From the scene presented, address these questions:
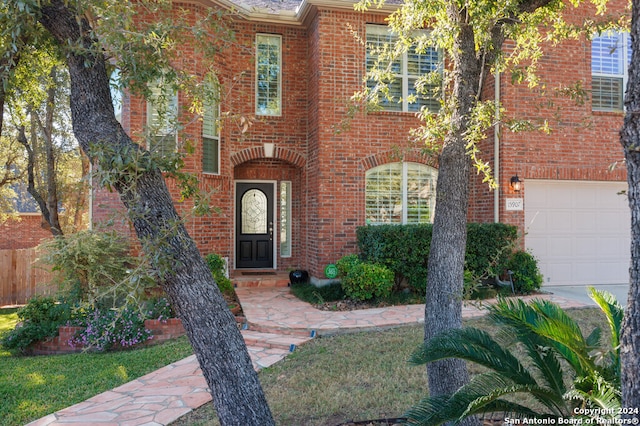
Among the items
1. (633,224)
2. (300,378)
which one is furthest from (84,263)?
(633,224)

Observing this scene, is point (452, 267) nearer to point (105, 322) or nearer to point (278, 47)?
point (105, 322)

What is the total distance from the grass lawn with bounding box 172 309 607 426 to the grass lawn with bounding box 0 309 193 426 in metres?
1.57

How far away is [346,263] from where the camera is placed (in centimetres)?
879

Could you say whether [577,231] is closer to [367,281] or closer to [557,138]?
[557,138]

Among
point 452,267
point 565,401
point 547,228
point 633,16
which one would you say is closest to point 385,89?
point 452,267

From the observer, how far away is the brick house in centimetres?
966

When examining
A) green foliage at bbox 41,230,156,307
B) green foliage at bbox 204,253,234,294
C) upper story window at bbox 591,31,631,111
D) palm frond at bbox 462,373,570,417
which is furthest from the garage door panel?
green foliage at bbox 41,230,156,307

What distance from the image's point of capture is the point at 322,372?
516 cm

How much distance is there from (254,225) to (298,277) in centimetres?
210

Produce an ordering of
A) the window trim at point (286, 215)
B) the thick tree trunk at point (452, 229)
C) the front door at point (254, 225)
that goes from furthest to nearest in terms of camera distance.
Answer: the window trim at point (286, 215) → the front door at point (254, 225) → the thick tree trunk at point (452, 229)

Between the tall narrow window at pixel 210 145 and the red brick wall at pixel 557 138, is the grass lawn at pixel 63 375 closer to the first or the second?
the tall narrow window at pixel 210 145

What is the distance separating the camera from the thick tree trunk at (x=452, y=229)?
362 centimetres

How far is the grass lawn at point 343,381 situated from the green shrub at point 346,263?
6.98 ft

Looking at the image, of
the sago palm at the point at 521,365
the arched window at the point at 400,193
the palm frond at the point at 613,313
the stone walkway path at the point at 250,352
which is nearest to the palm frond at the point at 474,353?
the sago palm at the point at 521,365
